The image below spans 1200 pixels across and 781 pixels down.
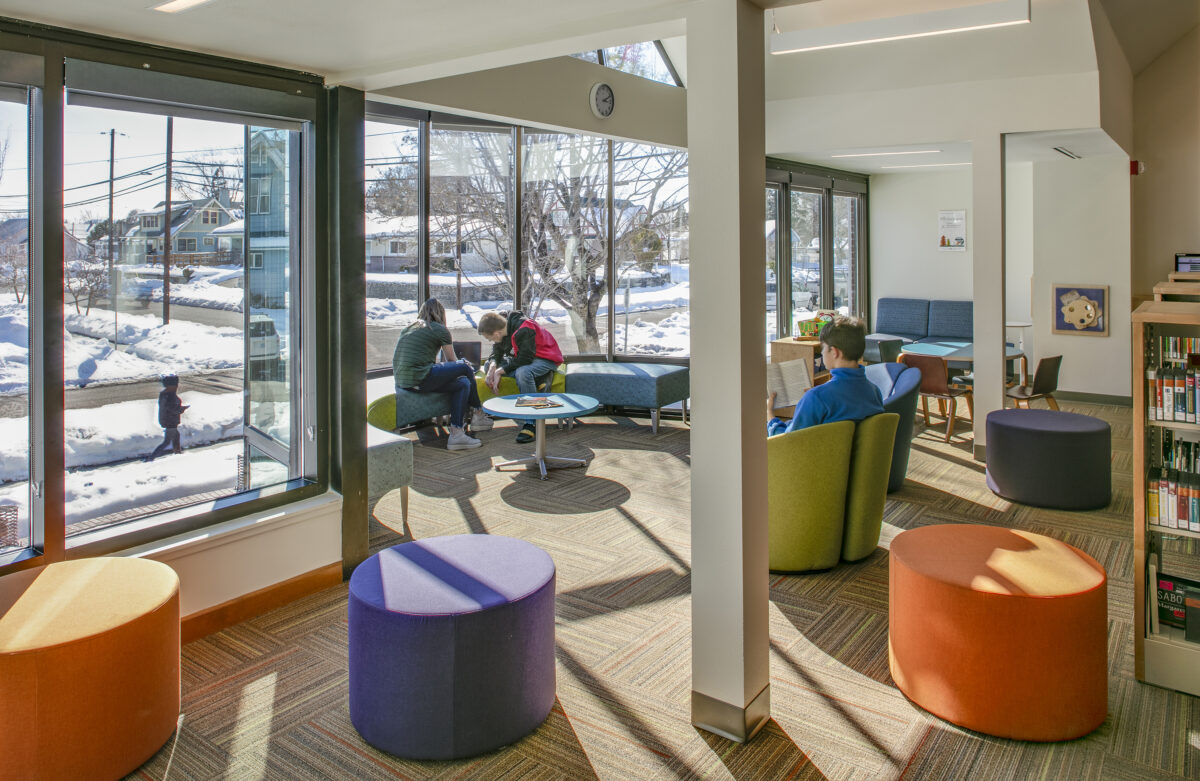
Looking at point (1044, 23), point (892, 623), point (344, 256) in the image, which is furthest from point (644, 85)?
point (892, 623)

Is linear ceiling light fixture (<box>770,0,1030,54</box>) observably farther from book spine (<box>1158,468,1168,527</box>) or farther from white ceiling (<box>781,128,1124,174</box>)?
book spine (<box>1158,468,1168,527</box>)

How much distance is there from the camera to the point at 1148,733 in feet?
9.55

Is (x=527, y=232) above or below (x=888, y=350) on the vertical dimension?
above

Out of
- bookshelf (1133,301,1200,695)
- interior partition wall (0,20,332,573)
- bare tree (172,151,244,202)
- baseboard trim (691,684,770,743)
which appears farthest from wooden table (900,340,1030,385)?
bare tree (172,151,244,202)

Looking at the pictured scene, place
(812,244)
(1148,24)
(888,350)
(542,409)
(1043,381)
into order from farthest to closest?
(812,244) < (888,350) < (1148,24) < (1043,381) < (542,409)

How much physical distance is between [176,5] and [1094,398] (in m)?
9.66

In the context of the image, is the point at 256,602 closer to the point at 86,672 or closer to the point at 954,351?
the point at 86,672

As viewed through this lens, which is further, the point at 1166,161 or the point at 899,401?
the point at 1166,161

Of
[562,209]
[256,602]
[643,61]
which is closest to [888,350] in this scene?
[562,209]

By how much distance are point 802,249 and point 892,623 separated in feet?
25.5

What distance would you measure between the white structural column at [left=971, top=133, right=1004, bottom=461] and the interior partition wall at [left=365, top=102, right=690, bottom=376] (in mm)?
2842

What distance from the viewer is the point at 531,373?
25.8ft

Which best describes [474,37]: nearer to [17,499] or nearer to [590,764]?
[17,499]

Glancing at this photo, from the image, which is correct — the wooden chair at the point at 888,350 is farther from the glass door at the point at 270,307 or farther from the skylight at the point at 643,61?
the glass door at the point at 270,307
